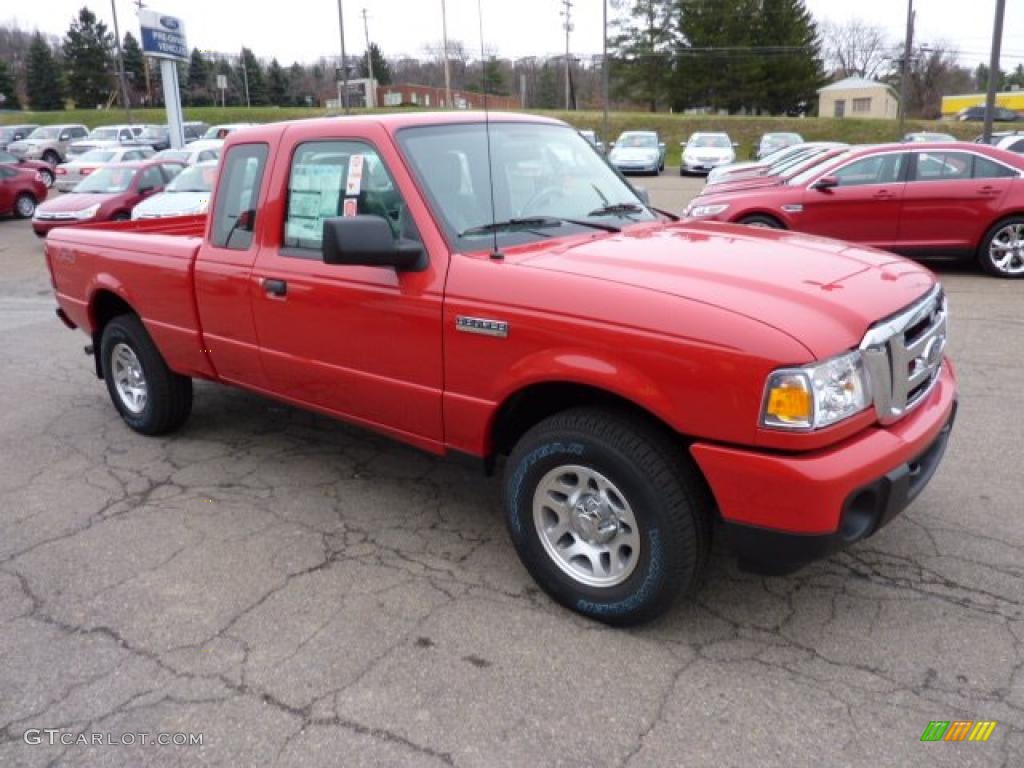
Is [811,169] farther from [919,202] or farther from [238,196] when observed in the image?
[238,196]

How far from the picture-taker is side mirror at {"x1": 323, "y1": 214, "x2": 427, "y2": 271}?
10.3 ft

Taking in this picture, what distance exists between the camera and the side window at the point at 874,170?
1022 cm

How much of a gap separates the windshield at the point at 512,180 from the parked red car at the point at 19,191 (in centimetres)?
2072

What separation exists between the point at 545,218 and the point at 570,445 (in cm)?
120

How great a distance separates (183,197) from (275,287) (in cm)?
1115

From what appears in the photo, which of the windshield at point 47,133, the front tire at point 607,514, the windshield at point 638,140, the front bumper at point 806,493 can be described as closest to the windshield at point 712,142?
the windshield at point 638,140

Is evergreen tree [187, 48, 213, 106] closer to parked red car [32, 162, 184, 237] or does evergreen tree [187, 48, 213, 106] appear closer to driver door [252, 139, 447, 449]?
parked red car [32, 162, 184, 237]

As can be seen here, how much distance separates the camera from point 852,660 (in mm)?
2959

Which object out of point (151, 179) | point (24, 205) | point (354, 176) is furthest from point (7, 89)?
point (354, 176)

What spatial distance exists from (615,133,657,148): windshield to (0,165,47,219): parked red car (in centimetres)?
1809

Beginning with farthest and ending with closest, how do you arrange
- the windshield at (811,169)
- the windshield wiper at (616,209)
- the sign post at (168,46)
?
the sign post at (168,46) → the windshield at (811,169) → the windshield wiper at (616,209)

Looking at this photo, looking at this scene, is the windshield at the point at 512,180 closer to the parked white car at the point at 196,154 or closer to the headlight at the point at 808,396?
the headlight at the point at 808,396

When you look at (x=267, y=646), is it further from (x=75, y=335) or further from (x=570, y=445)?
(x=75, y=335)

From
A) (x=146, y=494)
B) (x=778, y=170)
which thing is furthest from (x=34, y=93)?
(x=146, y=494)
